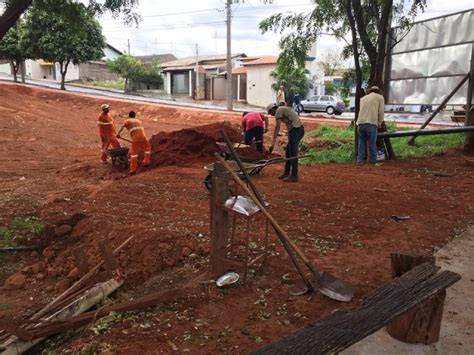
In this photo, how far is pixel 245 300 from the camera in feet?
11.2

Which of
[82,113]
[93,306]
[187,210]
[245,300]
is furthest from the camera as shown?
[82,113]

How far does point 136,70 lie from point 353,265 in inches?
1523

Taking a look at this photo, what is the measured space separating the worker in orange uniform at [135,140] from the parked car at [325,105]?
21.0m

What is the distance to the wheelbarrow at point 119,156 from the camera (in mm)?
9945

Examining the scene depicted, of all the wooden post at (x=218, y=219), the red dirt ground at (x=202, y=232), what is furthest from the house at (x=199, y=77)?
the wooden post at (x=218, y=219)

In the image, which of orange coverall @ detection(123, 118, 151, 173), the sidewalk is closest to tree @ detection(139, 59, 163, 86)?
orange coverall @ detection(123, 118, 151, 173)

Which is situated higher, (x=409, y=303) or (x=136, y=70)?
(x=136, y=70)

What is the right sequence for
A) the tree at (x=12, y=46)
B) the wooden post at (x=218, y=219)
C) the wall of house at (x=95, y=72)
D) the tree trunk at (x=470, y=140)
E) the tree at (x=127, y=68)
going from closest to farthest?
1. the wooden post at (x=218, y=219)
2. the tree trunk at (x=470, y=140)
3. the tree at (x=12, y=46)
4. the tree at (x=127, y=68)
5. the wall of house at (x=95, y=72)

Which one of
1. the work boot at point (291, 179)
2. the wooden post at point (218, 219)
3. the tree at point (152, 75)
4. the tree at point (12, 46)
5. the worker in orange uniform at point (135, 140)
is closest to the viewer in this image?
the wooden post at point (218, 219)

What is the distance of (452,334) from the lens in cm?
285

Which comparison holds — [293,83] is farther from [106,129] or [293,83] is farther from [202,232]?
[202,232]

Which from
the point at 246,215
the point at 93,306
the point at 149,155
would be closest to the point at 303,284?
the point at 246,215

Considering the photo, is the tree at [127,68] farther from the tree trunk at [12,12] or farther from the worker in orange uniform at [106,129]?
the tree trunk at [12,12]

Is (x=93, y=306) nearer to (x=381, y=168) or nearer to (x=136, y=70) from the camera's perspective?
(x=381, y=168)
